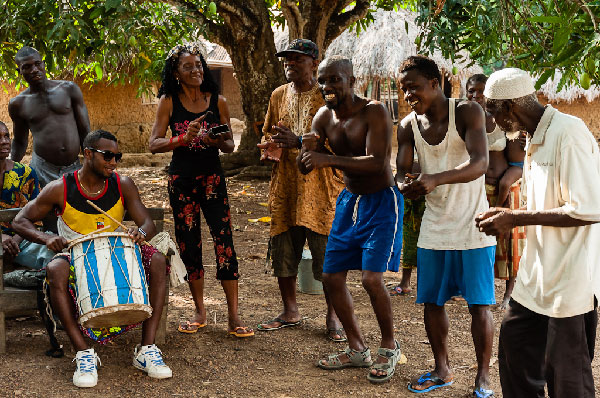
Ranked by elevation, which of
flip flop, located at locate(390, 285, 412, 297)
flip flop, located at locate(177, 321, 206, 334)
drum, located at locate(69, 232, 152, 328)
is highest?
drum, located at locate(69, 232, 152, 328)

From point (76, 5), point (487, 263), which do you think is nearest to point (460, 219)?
point (487, 263)

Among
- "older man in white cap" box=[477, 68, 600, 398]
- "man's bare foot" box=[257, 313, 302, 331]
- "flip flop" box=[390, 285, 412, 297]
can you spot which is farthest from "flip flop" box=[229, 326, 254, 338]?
"older man in white cap" box=[477, 68, 600, 398]

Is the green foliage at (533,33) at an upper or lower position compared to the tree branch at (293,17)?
lower

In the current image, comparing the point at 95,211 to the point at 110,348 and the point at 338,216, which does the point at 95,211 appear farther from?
the point at 338,216

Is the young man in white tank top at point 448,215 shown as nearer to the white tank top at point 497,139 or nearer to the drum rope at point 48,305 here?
the white tank top at point 497,139

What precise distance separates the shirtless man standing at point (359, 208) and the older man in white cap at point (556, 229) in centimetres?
108

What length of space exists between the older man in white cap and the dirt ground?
106cm

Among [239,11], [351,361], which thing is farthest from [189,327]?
[239,11]

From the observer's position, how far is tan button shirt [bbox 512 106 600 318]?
2684mm

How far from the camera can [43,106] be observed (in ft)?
18.4

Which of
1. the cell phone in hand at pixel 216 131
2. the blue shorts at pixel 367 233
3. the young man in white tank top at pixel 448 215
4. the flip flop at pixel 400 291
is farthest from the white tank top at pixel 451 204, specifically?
the flip flop at pixel 400 291

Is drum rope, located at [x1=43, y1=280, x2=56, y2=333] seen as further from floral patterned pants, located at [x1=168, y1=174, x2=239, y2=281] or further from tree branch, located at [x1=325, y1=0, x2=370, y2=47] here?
tree branch, located at [x1=325, y1=0, x2=370, y2=47]

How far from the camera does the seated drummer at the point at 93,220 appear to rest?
392 centimetres

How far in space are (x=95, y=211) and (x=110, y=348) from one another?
2.84 feet
